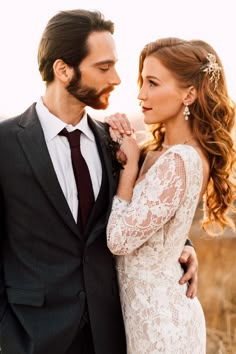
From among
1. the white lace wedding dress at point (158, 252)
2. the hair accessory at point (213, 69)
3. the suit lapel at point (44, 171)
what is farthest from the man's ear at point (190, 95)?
the suit lapel at point (44, 171)

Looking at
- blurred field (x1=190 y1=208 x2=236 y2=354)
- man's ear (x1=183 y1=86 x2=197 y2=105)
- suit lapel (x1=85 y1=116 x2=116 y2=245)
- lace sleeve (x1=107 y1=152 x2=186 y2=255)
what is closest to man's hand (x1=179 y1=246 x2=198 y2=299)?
lace sleeve (x1=107 y1=152 x2=186 y2=255)

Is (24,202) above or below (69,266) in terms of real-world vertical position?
above

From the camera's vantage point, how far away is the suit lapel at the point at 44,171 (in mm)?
2977

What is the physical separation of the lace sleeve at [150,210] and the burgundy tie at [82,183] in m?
0.12

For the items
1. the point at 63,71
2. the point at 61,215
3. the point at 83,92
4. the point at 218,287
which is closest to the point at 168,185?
the point at 61,215

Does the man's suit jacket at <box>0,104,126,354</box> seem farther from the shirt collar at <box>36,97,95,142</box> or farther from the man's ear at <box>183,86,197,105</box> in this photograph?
the man's ear at <box>183,86,197,105</box>

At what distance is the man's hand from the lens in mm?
3240

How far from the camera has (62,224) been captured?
301 centimetres

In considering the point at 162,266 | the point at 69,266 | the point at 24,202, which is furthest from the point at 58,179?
the point at 162,266

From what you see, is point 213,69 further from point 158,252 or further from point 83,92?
point 158,252

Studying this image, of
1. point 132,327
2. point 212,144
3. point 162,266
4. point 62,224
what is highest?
point 212,144

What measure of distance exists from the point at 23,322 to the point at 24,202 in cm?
55

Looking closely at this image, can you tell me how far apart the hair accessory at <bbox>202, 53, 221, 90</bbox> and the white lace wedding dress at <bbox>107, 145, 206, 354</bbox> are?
15.8 inches

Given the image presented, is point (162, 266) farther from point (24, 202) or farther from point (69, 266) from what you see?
point (24, 202)
